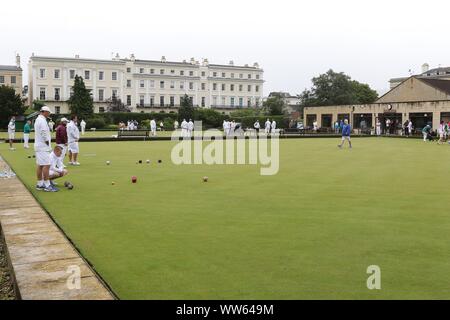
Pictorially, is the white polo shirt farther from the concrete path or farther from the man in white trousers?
the man in white trousers

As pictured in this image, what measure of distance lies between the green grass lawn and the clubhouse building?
35.7m

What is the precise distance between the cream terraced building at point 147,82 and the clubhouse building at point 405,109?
41509 mm

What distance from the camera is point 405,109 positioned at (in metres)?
47.0

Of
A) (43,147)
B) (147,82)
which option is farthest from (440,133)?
(147,82)

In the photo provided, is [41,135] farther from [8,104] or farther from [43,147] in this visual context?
[8,104]

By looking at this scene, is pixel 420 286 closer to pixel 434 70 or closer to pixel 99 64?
pixel 99 64

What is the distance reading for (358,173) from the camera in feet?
41.9

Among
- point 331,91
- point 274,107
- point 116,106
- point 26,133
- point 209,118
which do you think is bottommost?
point 26,133

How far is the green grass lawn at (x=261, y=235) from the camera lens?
13.6 ft

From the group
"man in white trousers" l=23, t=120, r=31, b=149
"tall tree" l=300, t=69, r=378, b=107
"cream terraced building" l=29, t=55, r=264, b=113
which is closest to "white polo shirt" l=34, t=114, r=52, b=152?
"man in white trousers" l=23, t=120, r=31, b=149

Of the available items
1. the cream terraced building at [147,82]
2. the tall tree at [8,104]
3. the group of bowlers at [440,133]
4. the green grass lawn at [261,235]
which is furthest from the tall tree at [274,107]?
the green grass lawn at [261,235]

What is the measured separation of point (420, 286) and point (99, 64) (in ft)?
290

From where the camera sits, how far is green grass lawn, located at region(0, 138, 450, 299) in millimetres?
4148

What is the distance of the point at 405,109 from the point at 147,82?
56.5 m
